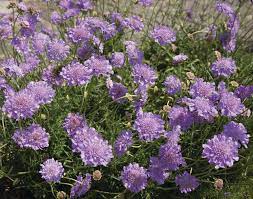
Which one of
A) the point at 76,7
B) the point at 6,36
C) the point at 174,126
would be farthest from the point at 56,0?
the point at 174,126

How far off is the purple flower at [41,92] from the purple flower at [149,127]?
395 mm

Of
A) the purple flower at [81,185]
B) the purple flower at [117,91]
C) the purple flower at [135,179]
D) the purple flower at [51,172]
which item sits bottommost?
the purple flower at [81,185]

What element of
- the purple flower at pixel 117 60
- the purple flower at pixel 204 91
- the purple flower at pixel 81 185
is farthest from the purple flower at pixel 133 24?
the purple flower at pixel 81 185

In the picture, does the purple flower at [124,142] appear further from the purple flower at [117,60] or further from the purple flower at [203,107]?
the purple flower at [117,60]

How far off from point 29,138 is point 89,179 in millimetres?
311

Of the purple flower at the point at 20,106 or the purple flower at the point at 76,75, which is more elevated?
the purple flower at the point at 76,75

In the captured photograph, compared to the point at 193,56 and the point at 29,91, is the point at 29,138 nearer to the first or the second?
the point at 29,91

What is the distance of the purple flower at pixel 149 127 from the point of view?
220 centimetres

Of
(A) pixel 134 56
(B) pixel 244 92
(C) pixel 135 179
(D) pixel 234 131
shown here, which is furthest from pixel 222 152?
(A) pixel 134 56

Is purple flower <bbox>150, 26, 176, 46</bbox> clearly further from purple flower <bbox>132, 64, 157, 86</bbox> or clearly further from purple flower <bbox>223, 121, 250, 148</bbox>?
purple flower <bbox>223, 121, 250, 148</bbox>

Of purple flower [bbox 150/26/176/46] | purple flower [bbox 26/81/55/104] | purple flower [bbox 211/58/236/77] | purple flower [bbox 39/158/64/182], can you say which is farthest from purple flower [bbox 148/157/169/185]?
purple flower [bbox 150/26/176/46]

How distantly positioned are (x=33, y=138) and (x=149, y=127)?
498 mm

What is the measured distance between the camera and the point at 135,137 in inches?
102

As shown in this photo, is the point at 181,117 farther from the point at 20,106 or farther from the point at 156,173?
the point at 20,106
